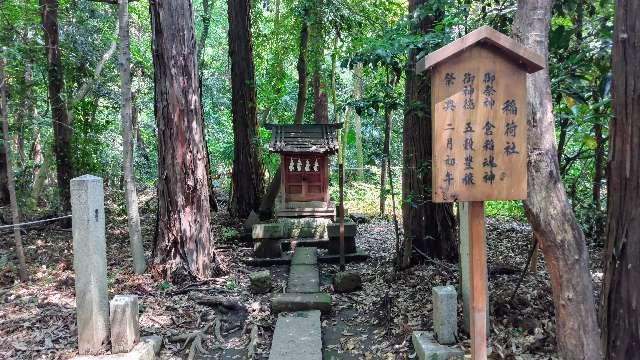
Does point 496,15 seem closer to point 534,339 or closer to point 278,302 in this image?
point 534,339

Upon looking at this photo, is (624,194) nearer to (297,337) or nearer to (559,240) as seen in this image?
(559,240)

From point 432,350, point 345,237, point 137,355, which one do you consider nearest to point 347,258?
point 345,237

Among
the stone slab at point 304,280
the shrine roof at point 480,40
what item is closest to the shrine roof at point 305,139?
the stone slab at point 304,280

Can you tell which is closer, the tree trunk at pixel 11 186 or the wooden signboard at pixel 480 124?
the wooden signboard at pixel 480 124

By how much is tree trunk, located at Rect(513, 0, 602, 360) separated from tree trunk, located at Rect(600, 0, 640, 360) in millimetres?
543

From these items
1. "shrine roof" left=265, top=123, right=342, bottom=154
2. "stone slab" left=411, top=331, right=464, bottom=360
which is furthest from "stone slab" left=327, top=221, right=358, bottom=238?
"stone slab" left=411, top=331, right=464, bottom=360

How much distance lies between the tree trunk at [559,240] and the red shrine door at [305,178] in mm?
6336

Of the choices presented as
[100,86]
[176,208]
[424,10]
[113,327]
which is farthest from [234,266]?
[100,86]

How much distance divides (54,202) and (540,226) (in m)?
11.0

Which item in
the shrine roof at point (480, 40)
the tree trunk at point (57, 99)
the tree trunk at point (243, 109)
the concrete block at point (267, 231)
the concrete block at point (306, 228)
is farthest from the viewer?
the tree trunk at point (243, 109)

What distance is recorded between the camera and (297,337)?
5.21m

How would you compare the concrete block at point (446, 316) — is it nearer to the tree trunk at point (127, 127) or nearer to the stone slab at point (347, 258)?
the tree trunk at point (127, 127)

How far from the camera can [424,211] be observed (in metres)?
7.00

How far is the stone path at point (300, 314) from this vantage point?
487 centimetres
